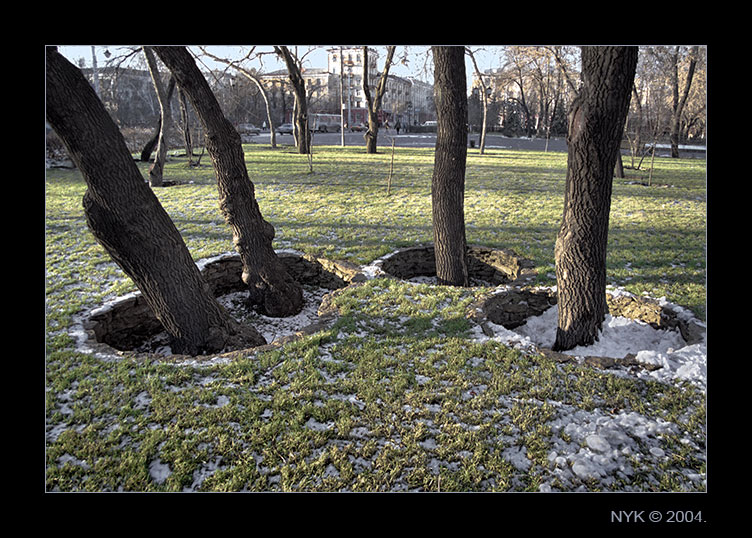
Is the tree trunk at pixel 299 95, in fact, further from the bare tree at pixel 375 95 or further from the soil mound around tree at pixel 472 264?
the soil mound around tree at pixel 472 264

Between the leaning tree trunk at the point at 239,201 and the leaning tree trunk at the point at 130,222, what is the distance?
96cm

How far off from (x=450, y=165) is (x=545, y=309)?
2066 mm

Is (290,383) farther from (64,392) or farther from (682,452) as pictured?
(682,452)

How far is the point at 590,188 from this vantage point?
3643mm

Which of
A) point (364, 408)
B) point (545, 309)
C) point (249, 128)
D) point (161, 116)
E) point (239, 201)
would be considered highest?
point (249, 128)

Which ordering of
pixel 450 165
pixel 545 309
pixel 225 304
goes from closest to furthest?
pixel 545 309, pixel 450 165, pixel 225 304

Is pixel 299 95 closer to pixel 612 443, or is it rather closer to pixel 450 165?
pixel 450 165

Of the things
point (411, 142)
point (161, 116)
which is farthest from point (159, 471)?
point (411, 142)

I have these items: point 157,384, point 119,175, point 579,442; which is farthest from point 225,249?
point 579,442

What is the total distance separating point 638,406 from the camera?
2.99 meters

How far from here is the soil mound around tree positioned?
20.5ft

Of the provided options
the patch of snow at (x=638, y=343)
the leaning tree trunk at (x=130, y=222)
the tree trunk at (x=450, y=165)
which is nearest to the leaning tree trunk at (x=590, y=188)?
the patch of snow at (x=638, y=343)

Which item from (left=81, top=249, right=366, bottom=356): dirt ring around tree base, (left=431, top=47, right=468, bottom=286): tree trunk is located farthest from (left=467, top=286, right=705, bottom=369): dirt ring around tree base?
(left=81, top=249, right=366, bottom=356): dirt ring around tree base
